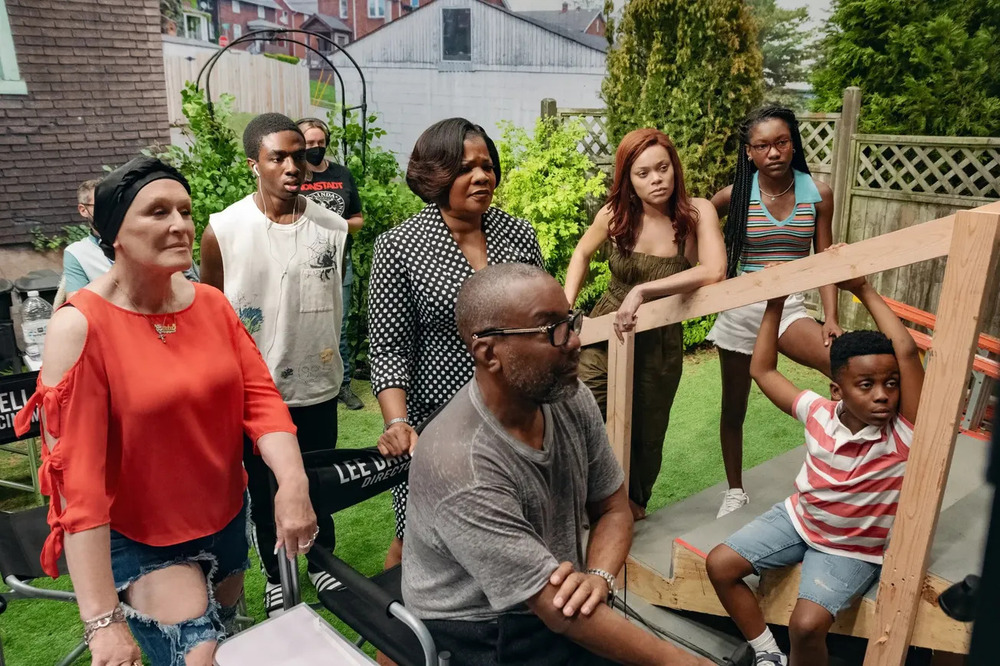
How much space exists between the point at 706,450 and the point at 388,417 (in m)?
2.73

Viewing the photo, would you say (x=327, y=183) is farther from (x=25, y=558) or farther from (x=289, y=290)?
(x=25, y=558)

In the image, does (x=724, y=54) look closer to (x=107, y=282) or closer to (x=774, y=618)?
(x=774, y=618)

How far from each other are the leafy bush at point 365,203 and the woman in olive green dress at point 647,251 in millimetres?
2685

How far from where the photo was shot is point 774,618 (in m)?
2.56

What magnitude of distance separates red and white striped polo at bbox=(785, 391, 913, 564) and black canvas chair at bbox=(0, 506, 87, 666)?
2.26 meters

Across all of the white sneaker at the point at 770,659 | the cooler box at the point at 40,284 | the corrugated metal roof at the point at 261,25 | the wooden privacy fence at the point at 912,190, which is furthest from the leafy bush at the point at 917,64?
the cooler box at the point at 40,284

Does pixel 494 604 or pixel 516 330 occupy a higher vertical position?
pixel 516 330

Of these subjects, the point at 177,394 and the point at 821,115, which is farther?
the point at 821,115

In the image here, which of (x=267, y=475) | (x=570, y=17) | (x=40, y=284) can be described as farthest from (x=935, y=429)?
→ (x=40, y=284)

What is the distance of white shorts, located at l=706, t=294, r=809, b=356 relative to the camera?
315 centimetres

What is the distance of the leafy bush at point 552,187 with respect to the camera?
5.91 m

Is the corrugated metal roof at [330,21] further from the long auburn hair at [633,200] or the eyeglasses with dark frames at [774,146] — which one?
the eyeglasses with dark frames at [774,146]

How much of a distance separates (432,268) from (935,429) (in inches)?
57.3

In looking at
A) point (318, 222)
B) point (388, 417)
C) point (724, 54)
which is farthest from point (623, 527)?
point (724, 54)
